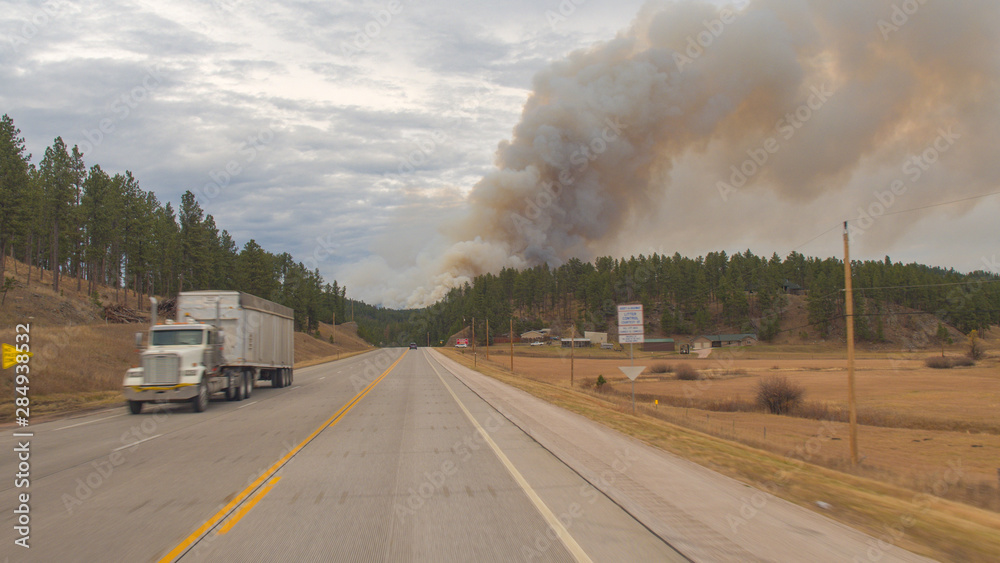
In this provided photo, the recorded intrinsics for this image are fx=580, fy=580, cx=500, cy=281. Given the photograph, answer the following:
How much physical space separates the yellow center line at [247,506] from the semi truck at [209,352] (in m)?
12.4

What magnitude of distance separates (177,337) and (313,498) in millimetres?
15280

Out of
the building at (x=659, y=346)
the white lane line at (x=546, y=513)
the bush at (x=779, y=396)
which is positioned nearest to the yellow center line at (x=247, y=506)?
the white lane line at (x=546, y=513)

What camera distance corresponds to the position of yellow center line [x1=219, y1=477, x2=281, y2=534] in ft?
20.0

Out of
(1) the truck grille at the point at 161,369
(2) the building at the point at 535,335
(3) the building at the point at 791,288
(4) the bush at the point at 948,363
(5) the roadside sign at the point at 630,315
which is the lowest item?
(4) the bush at the point at 948,363

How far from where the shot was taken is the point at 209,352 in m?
20.2

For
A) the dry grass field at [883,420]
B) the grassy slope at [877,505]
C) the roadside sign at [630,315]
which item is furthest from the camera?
the roadside sign at [630,315]

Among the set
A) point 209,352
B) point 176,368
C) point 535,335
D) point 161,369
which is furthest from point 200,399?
point 535,335

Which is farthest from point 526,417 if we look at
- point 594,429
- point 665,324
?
point 665,324

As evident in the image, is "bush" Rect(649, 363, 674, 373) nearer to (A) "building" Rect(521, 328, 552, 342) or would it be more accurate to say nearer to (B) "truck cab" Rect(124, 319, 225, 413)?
(B) "truck cab" Rect(124, 319, 225, 413)

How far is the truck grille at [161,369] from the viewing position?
18297 millimetres

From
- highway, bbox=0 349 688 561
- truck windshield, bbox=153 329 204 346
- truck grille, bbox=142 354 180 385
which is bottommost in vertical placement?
highway, bbox=0 349 688 561

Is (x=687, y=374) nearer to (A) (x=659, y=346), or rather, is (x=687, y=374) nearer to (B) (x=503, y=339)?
(A) (x=659, y=346)

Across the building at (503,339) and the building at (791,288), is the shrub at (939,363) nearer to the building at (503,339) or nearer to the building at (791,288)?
the building at (791,288)

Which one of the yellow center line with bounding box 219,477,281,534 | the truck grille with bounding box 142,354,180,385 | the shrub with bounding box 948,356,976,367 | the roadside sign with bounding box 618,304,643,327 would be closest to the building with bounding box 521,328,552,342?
the shrub with bounding box 948,356,976,367
